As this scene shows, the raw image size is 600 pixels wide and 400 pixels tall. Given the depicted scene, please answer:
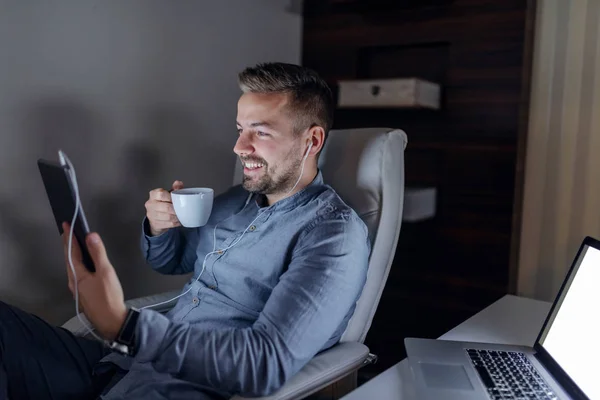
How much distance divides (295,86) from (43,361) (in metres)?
0.83

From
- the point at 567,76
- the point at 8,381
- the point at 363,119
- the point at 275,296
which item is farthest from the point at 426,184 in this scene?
the point at 8,381

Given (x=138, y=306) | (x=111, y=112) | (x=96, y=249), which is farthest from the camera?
(x=111, y=112)

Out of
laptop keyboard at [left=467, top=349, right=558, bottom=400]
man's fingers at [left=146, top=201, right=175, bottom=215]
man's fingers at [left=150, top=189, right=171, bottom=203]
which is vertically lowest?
laptop keyboard at [left=467, top=349, right=558, bottom=400]

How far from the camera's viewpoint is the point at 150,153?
1.81 m

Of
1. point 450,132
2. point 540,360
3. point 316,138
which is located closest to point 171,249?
point 316,138

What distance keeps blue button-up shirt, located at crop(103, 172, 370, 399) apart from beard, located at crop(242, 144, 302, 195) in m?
0.04

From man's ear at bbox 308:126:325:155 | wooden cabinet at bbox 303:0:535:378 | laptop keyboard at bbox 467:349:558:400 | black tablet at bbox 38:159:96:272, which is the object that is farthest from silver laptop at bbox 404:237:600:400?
wooden cabinet at bbox 303:0:535:378

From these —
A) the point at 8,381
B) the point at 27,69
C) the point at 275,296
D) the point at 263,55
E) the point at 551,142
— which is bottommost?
the point at 8,381

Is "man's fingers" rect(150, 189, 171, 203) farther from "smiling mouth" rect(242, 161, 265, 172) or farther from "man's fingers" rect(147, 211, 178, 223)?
"smiling mouth" rect(242, 161, 265, 172)

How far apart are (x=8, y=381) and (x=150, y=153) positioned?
2.80 ft

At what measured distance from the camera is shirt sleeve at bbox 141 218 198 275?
4.80 feet

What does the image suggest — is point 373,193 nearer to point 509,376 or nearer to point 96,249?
point 509,376

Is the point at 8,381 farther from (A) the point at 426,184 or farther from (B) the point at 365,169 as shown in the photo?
(A) the point at 426,184

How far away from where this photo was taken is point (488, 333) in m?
1.24
